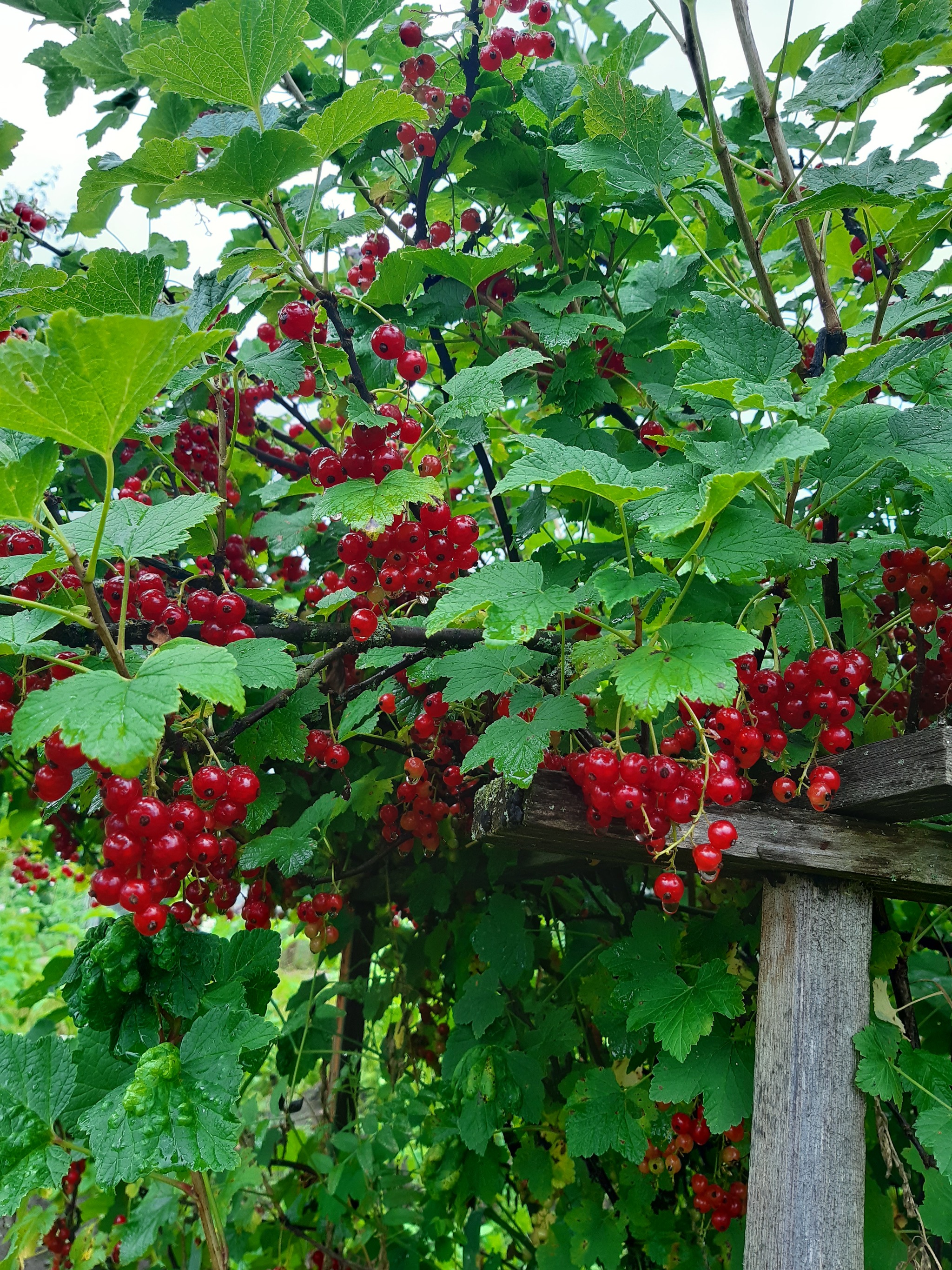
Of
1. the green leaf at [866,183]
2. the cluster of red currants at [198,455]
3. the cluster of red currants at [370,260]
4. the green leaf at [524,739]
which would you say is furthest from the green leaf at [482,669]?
the cluster of red currants at [198,455]

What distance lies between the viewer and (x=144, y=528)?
886 millimetres

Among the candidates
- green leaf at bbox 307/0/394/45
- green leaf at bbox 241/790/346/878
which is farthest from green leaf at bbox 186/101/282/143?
green leaf at bbox 241/790/346/878

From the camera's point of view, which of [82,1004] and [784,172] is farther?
[784,172]

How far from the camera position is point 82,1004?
36.7 inches

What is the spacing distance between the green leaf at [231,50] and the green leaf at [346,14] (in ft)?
0.66

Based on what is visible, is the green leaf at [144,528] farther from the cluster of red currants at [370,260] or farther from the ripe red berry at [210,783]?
the cluster of red currants at [370,260]

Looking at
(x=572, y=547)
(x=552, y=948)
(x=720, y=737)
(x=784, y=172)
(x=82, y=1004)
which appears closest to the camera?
(x=720, y=737)

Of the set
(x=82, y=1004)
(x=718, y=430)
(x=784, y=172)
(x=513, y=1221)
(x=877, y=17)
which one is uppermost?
(x=877, y=17)

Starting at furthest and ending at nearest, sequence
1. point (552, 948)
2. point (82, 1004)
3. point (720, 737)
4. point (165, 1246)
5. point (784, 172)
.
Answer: point (165, 1246) → point (552, 948) → point (784, 172) → point (82, 1004) → point (720, 737)

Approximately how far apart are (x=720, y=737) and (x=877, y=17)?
40.1 inches

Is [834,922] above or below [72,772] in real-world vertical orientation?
below

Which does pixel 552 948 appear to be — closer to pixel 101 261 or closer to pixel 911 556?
pixel 911 556

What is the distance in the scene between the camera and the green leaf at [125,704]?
60 centimetres

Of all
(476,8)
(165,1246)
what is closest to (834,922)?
(476,8)
